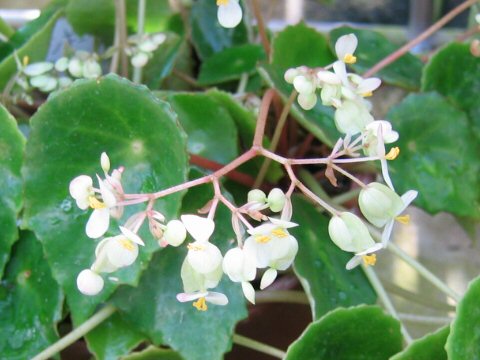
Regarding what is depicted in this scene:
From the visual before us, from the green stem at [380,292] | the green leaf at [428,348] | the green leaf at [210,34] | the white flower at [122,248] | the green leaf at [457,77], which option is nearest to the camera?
the white flower at [122,248]

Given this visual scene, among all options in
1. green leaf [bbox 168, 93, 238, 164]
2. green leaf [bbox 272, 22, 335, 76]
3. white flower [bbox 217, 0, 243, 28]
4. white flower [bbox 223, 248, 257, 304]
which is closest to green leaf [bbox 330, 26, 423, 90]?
green leaf [bbox 272, 22, 335, 76]

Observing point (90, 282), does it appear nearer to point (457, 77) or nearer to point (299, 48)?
point (299, 48)

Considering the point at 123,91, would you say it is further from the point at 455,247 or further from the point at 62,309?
the point at 455,247

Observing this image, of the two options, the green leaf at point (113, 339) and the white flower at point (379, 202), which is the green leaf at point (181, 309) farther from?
the white flower at point (379, 202)

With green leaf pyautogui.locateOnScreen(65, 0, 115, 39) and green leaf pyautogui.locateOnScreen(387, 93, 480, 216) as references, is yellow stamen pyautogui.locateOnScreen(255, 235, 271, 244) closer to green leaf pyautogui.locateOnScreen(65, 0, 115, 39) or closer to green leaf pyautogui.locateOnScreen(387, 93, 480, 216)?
green leaf pyautogui.locateOnScreen(387, 93, 480, 216)

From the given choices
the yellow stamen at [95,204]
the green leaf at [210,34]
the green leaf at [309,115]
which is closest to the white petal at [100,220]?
the yellow stamen at [95,204]

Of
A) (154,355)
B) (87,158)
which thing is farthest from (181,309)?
(87,158)
